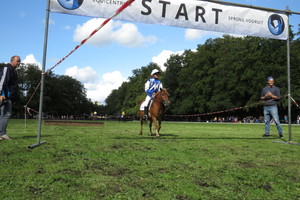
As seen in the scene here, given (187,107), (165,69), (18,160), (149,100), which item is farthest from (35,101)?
(18,160)

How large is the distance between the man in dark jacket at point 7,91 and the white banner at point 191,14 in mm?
2592

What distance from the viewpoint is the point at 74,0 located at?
833 cm

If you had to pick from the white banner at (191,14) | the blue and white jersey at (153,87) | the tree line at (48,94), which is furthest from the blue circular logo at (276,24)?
the tree line at (48,94)

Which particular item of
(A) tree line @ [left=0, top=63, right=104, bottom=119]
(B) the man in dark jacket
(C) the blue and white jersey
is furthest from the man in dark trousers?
(A) tree line @ [left=0, top=63, right=104, bottom=119]

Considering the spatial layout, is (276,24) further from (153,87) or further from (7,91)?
(7,91)

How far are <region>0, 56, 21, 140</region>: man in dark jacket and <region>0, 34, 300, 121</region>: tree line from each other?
26.7m

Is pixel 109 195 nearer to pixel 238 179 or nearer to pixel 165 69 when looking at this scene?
pixel 238 179

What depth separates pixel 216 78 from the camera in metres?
58.2

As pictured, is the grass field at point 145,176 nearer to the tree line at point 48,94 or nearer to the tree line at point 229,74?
the tree line at point 229,74

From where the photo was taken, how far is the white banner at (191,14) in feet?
27.9

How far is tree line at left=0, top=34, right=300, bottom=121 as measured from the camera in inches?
1891

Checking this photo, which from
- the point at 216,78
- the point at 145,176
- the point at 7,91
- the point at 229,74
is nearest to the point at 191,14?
the point at 7,91

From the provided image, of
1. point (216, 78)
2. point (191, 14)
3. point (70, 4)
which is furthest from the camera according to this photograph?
point (216, 78)

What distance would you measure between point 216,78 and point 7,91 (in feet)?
172
